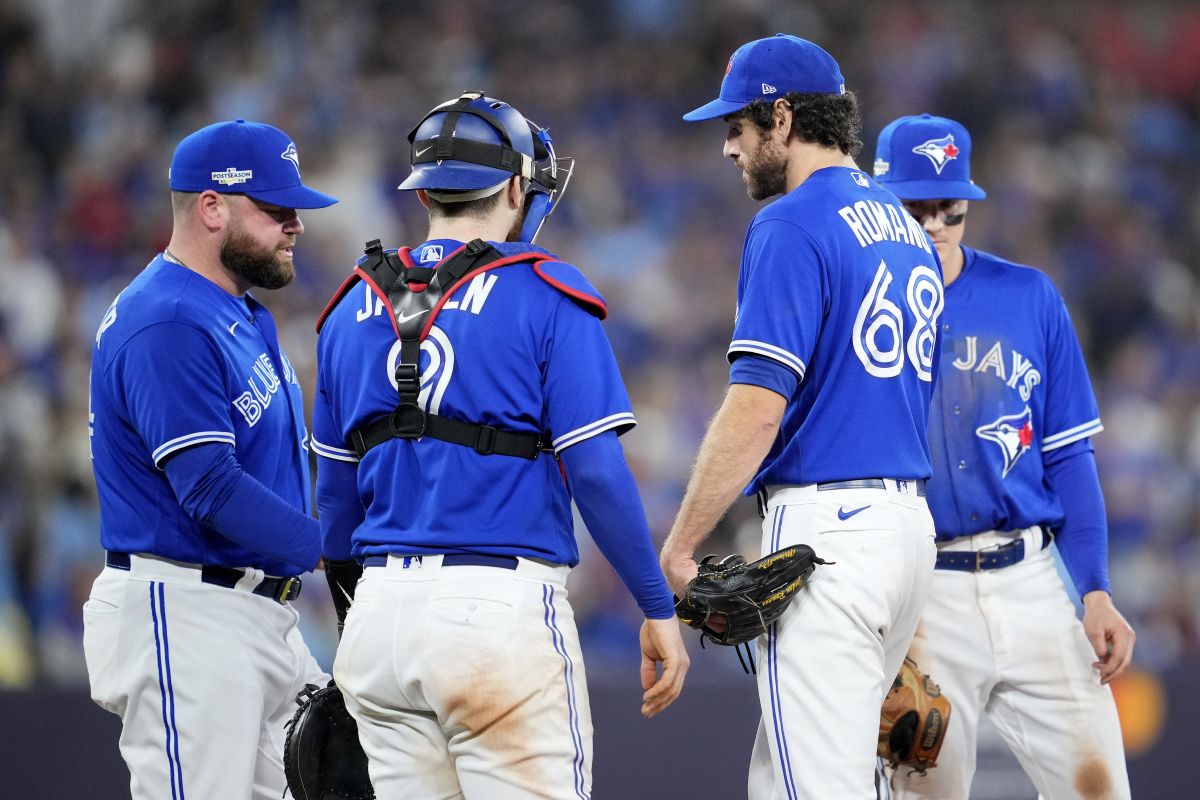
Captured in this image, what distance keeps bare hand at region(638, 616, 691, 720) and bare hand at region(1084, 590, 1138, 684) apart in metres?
1.66

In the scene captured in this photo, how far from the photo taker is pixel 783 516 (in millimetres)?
3566

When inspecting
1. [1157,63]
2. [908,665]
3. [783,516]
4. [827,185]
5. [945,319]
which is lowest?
[908,665]

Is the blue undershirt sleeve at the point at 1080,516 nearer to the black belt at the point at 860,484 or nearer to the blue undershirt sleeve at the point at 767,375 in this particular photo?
the black belt at the point at 860,484

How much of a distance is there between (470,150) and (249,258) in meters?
1.18

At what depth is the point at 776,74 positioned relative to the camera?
3.73m

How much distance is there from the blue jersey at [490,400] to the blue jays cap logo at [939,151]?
179cm

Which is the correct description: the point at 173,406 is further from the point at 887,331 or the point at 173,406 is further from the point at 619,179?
the point at 619,179

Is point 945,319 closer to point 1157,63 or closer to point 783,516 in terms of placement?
point 783,516

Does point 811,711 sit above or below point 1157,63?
below

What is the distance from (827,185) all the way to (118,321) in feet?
6.72

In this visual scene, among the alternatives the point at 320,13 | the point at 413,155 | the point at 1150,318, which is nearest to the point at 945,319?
the point at 413,155

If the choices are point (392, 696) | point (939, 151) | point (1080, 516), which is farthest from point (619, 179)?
point (392, 696)

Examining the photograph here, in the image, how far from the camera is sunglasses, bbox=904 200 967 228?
15.1 feet

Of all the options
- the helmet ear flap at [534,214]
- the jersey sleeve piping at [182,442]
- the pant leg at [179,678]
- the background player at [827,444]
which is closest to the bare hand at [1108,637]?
the background player at [827,444]
